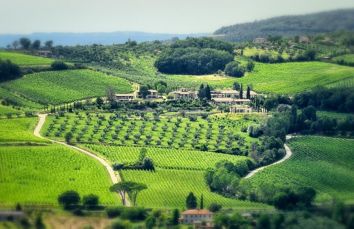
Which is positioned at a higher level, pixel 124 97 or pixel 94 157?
pixel 124 97

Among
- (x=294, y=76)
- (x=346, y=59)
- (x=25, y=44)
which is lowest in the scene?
(x=294, y=76)

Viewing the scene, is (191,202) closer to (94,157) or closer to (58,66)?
(94,157)

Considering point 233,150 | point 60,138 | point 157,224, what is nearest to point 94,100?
point 60,138

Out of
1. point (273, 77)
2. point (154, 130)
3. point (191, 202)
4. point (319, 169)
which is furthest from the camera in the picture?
point (273, 77)

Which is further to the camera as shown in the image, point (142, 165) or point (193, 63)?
point (193, 63)

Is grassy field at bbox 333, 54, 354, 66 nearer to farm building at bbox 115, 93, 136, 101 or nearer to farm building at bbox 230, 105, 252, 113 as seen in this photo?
farm building at bbox 230, 105, 252, 113

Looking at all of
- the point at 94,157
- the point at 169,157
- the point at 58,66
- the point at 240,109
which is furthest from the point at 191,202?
the point at 58,66

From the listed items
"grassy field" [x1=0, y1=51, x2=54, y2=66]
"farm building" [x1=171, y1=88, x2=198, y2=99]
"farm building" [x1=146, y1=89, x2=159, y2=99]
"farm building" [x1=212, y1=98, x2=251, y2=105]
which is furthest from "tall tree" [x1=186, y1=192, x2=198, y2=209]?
"grassy field" [x1=0, y1=51, x2=54, y2=66]

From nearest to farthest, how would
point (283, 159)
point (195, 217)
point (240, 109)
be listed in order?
point (195, 217)
point (283, 159)
point (240, 109)
